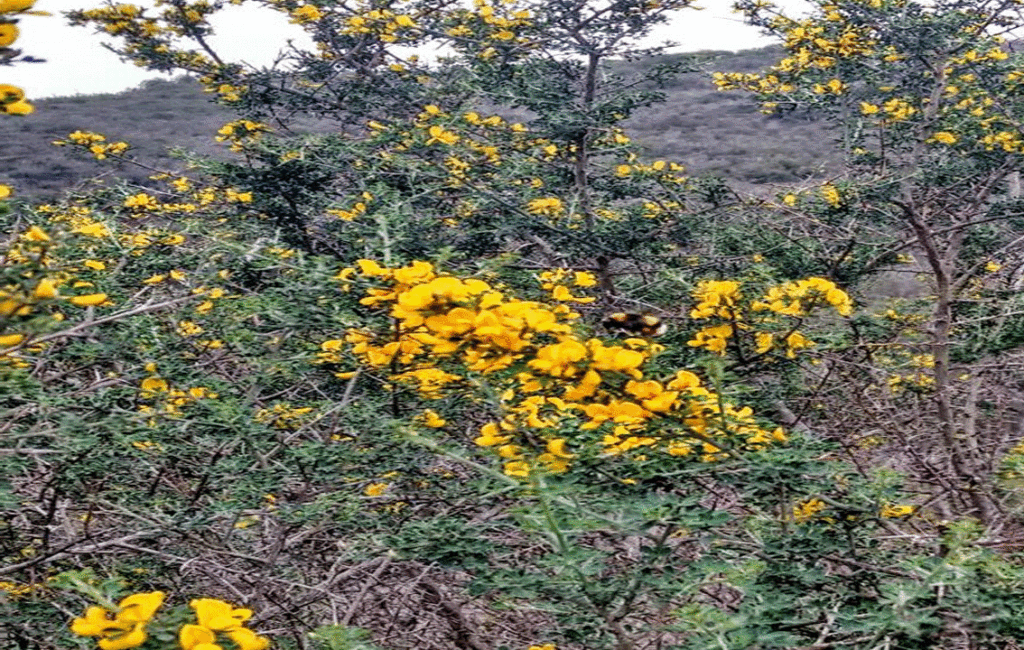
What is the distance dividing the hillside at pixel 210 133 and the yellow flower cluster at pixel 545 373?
608 inches

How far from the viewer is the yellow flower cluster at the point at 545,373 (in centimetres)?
173

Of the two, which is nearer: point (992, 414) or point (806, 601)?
point (806, 601)

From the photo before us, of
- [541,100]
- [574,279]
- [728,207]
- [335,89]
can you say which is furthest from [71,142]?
[574,279]

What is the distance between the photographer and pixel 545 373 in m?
1.86

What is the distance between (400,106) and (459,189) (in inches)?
78.3

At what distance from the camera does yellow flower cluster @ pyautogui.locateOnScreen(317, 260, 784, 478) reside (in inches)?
68.2

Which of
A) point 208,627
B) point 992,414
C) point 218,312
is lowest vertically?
point 992,414

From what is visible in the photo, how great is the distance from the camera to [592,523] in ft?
6.42

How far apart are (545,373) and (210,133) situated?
23.2 metres

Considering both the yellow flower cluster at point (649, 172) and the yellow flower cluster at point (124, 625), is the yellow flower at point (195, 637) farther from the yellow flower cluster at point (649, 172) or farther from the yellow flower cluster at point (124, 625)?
the yellow flower cluster at point (649, 172)

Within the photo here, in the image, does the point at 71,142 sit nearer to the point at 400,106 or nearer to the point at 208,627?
the point at 400,106

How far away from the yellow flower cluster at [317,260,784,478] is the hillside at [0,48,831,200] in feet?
50.7

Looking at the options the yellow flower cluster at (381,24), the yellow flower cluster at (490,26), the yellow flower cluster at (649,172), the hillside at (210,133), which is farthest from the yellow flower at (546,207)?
the hillside at (210,133)

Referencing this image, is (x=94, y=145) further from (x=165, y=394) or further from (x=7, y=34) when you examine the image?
(x=7, y=34)
